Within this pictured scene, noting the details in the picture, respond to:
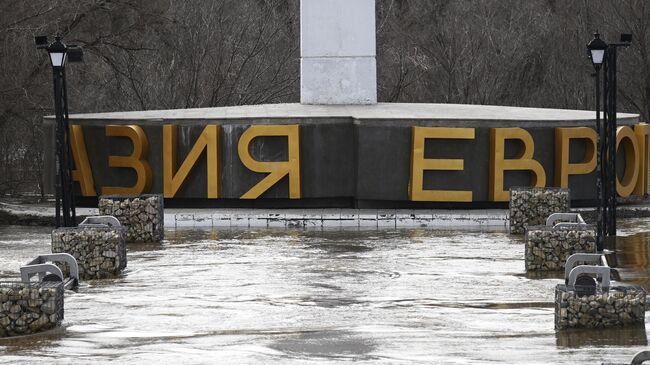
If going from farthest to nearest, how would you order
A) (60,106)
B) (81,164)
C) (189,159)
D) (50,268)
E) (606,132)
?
(81,164) → (189,159) → (606,132) → (60,106) → (50,268)

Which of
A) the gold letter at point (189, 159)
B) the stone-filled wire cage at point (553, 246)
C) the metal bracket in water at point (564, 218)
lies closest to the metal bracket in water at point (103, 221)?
the stone-filled wire cage at point (553, 246)

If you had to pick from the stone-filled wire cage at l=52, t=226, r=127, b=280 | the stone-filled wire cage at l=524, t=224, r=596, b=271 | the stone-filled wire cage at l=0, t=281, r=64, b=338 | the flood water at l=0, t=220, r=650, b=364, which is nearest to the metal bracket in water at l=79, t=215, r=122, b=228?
the flood water at l=0, t=220, r=650, b=364

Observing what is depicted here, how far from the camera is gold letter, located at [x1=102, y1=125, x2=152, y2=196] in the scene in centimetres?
2890

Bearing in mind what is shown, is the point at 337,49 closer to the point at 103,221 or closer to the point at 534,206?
the point at 534,206

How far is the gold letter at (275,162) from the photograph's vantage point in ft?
93.8

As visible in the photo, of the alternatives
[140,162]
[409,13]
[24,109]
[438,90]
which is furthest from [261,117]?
[409,13]

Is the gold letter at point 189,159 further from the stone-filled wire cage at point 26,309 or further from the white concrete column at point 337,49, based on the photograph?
the stone-filled wire cage at point 26,309

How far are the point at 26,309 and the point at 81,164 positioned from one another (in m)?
14.3

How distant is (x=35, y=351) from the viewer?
1395 centimetres

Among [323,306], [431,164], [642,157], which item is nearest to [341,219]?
[431,164]

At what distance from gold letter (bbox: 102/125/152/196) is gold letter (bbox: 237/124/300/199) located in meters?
1.83

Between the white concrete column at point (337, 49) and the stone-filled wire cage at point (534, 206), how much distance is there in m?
6.63

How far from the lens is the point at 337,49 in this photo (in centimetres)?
3116

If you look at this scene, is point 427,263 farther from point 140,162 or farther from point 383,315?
point 140,162
